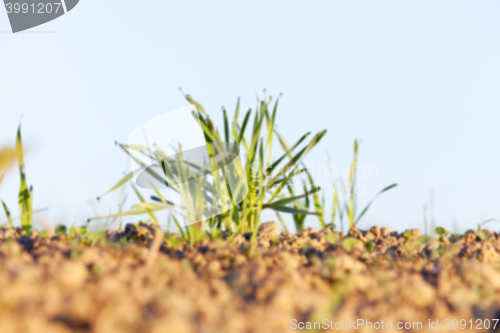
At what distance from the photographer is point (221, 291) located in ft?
3.72

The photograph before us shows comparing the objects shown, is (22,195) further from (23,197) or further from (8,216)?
(8,216)

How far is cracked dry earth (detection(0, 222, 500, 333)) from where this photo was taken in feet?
2.73

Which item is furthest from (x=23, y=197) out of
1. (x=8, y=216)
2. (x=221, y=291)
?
(x=221, y=291)

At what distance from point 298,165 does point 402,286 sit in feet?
4.16

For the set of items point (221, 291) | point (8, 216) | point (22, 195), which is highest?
point (22, 195)

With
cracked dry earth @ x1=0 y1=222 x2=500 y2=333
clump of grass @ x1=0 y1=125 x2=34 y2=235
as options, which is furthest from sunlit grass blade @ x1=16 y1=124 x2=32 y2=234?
cracked dry earth @ x1=0 y1=222 x2=500 y2=333

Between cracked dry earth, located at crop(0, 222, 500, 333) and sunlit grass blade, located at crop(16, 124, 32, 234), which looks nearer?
cracked dry earth, located at crop(0, 222, 500, 333)

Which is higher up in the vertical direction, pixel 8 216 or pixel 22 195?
pixel 22 195

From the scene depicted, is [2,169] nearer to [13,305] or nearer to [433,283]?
[13,305]

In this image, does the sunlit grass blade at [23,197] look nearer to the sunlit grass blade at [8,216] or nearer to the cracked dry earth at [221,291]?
the sunlit grass blade at [8,216]

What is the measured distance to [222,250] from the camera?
Answer: 182 centimetres

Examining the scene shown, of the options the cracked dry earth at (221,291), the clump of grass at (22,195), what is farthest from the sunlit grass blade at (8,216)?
the cracked dry earth at (221,291)

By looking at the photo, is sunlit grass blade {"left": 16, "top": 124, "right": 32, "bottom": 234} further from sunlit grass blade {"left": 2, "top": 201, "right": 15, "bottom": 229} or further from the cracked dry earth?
the cracked dry earth

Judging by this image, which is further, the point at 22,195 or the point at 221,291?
the point at 22,195
